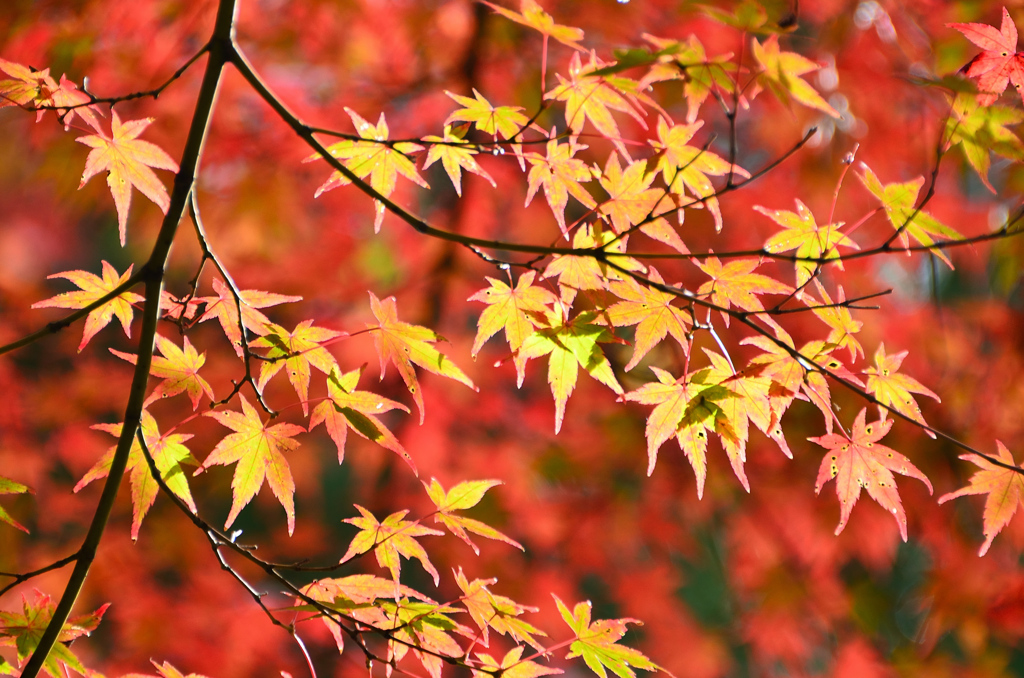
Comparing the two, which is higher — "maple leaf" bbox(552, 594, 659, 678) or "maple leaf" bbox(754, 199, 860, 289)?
"maple leaf" bbox(754, 199, 860, 289)

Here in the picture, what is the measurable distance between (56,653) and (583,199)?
77cm

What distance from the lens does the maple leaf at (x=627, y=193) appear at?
85 cm

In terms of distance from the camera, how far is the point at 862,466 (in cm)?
86

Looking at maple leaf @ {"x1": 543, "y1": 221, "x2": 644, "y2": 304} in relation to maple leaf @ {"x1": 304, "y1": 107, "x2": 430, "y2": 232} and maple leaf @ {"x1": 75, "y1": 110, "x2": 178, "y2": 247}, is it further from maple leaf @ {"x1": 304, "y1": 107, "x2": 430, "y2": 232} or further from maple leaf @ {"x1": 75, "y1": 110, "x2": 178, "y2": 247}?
maple leaf @ {"x1": 75, "y1": 110, "x2": 178, "y2": 247}

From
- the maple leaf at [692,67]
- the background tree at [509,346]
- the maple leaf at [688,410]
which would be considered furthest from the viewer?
the background tree at [509,346]

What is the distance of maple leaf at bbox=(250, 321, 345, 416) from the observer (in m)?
0.84

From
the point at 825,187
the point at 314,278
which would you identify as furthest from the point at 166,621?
the point at 825,187

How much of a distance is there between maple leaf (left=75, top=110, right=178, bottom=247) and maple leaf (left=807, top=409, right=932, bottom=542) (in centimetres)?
80

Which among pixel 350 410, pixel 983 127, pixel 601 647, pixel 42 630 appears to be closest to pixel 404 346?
pixel 350 410

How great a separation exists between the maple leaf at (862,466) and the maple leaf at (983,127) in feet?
1.02

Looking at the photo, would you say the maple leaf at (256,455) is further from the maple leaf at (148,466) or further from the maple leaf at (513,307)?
the maple leaf at (513,307)

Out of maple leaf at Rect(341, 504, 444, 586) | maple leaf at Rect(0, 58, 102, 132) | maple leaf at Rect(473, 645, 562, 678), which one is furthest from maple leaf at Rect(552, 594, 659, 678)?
maple leaf at Rect(0, 58, 102, 132)

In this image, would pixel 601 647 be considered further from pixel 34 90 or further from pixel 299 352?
pixel 34 90

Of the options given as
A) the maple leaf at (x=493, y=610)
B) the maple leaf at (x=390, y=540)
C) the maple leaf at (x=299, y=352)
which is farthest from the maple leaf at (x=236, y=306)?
the maple leaf at (x=493, y=610)
